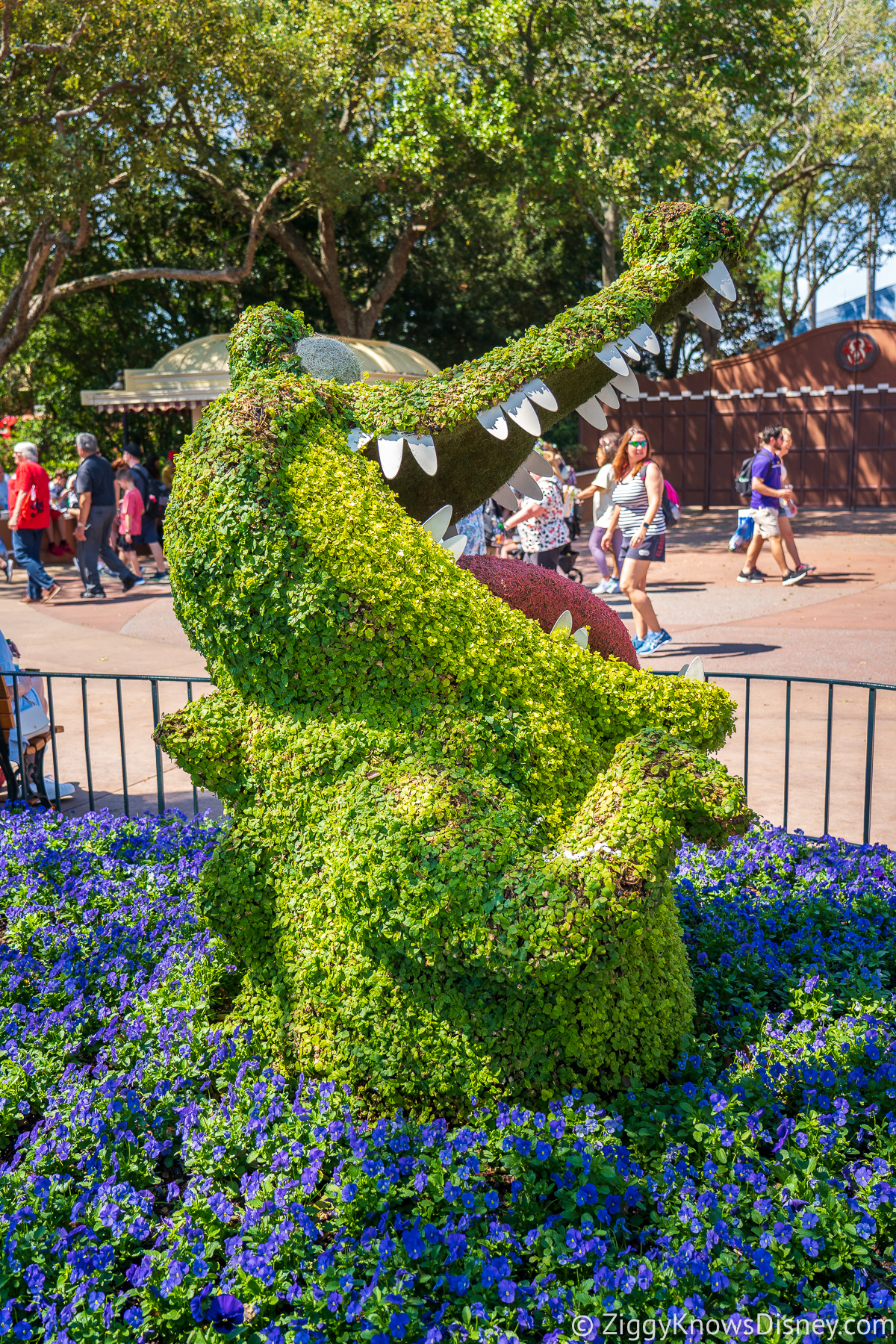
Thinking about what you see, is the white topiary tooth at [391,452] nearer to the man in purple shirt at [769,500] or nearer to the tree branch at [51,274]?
the man in purple shirt at [769,500]

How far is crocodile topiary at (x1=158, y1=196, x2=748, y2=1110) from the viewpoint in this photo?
2.57 metres

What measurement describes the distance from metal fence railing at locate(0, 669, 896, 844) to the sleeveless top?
1567mm

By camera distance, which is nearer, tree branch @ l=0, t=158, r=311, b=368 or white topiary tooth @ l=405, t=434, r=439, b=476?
white topiary tooth @ l=405, t=434, r=439, b=476

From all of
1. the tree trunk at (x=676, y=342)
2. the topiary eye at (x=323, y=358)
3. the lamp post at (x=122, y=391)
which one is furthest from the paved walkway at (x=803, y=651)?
the tree trunk at (x=676, y=342)

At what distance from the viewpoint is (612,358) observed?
2.76m

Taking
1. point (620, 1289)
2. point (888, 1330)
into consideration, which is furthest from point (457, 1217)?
point (888, 1330)

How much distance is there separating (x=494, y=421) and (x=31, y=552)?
37.6ft

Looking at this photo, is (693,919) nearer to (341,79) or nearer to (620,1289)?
(620,1289)

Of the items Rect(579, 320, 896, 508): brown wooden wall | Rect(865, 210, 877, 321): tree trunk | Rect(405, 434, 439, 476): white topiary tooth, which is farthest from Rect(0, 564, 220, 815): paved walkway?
Rect(865, 210, 877, 321): tree trunk

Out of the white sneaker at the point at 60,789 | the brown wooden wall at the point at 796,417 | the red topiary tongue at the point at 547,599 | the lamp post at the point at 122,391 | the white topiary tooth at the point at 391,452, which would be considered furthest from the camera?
the brown wooden wall at the point at 796,417

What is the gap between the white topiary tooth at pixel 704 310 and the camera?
2.72m

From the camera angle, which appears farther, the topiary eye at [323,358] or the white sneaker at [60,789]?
the white sneaker at [60,789]

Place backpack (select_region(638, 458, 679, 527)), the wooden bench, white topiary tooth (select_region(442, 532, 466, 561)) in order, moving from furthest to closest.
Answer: backpack (select_region(638, 458, 679, 527)) < the wooden bench < white topiary tooth (select_region(442, 532, 466, 561))

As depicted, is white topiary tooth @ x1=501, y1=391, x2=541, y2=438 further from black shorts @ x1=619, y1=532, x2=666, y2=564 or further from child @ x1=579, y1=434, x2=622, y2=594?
child @ x1=579, y1=434, x2=622, y2=594
